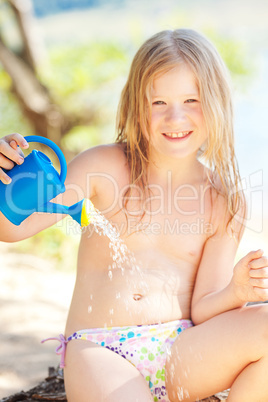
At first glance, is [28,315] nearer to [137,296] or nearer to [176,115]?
[137,296]

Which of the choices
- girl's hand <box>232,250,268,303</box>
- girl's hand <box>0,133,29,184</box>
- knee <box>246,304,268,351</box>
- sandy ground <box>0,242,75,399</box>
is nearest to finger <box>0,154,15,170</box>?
girl's hand <box>0,133,29,184</box>

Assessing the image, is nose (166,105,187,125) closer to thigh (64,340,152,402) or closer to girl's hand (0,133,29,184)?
girl's hand (0,133,29,184)

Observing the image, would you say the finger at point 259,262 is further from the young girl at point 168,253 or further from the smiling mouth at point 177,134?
the smiling mouth at point 177,134

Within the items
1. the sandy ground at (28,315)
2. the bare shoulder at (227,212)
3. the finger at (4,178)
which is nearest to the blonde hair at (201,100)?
the bare shoulder at (227,212)

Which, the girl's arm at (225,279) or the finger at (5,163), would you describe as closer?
the finger at (5,163)

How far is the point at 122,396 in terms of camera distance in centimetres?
148

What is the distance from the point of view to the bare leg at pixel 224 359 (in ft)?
4.91

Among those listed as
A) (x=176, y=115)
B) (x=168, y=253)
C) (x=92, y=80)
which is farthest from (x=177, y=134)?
(x=92, y=80)

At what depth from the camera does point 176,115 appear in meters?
1.79

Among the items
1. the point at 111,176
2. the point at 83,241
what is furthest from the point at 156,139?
the point at 83,241

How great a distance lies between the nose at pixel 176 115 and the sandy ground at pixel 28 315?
46.4 inches

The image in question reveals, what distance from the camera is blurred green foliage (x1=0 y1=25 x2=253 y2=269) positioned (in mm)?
5312

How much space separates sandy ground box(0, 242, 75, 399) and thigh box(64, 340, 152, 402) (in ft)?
1.51

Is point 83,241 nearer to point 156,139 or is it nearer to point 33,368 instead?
point 156,139
